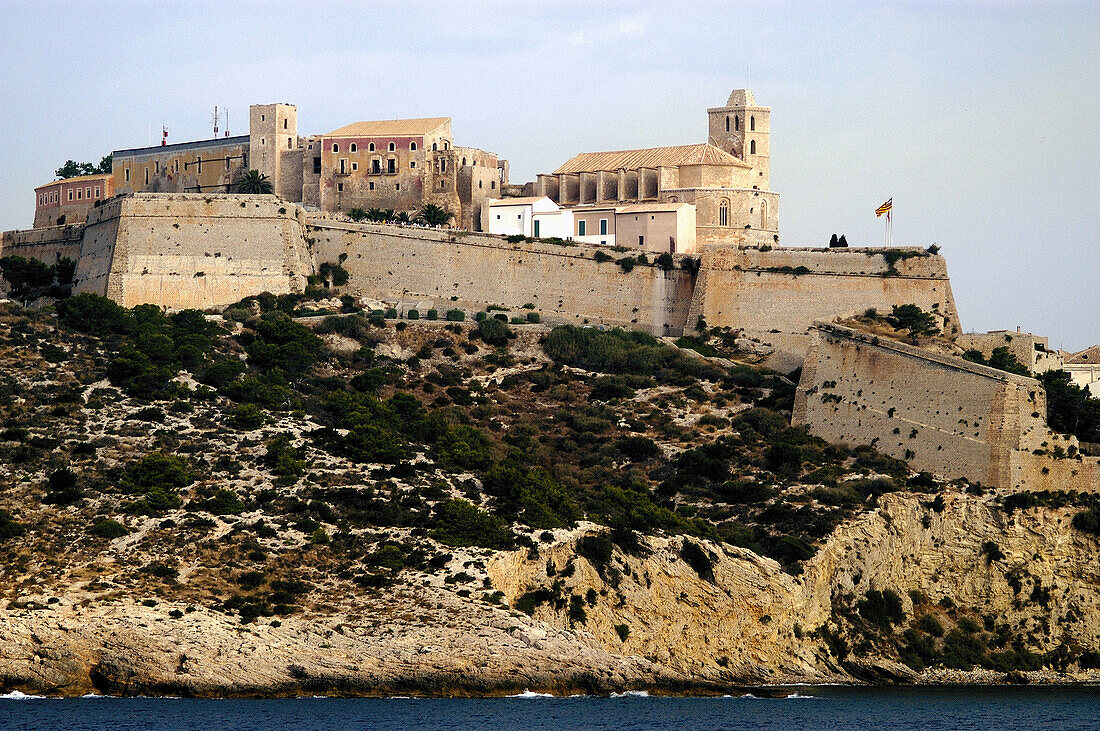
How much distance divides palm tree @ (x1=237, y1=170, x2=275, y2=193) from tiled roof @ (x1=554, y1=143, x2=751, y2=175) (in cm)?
1012

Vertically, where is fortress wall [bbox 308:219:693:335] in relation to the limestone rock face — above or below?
above

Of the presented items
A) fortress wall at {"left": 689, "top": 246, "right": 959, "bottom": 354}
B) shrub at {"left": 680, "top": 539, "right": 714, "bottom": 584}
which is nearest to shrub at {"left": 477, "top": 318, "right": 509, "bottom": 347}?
fortress wall at {"left": 689, "top": 246, "right": 959, "bottom": 354}

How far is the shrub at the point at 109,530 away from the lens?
41.8m

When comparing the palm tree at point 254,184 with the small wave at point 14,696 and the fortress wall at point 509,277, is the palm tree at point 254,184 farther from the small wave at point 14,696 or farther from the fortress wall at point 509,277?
the small wave at point 14,696

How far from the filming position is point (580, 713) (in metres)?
39.2

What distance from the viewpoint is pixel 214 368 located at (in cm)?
5175

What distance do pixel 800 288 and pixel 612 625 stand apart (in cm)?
2027

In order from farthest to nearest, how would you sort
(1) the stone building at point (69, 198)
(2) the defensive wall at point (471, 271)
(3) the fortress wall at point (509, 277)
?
(1) the stone building at point (69, 198), (3) the fortress wall at point (509, 277), (2) the defensive wall at point (471, 271)

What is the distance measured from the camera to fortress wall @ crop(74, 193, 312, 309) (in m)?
58.5

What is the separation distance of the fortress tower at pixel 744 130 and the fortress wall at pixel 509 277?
26.2 ft

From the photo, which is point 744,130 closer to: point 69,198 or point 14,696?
point 69,198

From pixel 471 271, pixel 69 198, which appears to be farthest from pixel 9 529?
pixel 69 198

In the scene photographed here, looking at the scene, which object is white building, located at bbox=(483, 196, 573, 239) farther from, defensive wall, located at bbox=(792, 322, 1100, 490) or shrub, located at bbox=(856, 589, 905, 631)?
shrub, located at bbox=(856, 589, 905, 631)

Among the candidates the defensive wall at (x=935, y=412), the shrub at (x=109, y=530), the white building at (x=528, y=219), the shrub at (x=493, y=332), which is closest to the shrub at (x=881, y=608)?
the defensive wall at (x=935, y=412)
